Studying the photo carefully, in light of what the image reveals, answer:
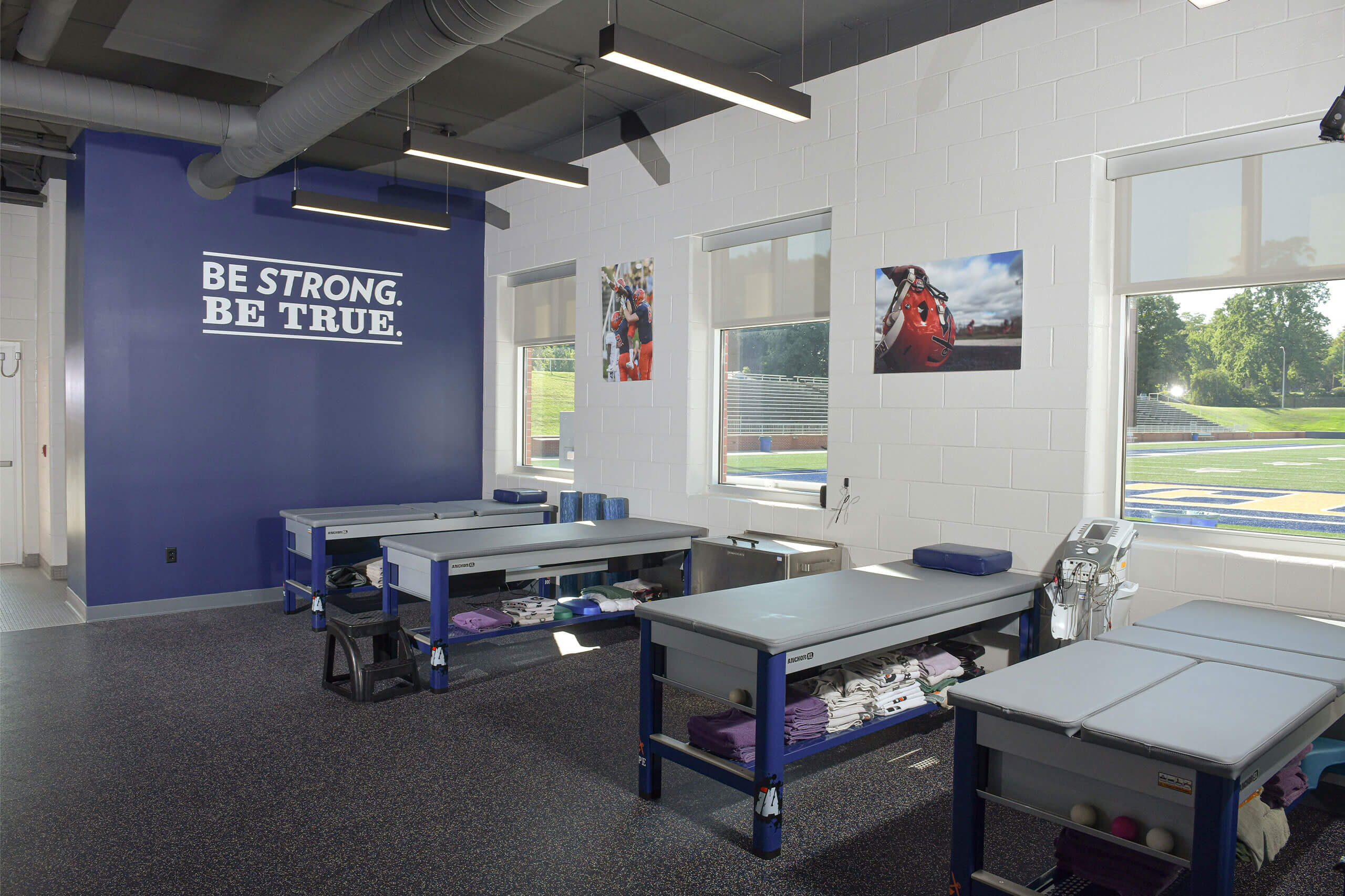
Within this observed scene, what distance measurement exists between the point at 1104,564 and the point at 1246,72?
6.76ft

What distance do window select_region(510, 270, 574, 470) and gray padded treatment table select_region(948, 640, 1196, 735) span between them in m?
4.78

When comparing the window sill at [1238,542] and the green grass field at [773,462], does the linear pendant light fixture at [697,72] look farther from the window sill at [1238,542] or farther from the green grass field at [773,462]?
A: the window sill at [1238,542]

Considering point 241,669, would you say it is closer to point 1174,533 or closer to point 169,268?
point 169,268

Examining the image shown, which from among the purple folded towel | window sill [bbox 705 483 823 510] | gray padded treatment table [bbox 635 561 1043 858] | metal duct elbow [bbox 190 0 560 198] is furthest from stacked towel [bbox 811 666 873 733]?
metal duct elbow [bbox 190 0 560 198]

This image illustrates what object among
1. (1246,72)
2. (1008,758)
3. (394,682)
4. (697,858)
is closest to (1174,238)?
(1246,72)

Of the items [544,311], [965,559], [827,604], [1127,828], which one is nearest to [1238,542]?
[965,559]

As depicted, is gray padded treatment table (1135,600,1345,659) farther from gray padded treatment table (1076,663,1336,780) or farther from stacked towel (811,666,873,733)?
stacked towel (811,666,873,733)

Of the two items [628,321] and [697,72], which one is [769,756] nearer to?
[697,72]

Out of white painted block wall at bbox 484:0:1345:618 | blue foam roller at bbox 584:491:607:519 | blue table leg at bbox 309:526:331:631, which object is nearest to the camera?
white painted block wall at bbox 484:0:1345:618

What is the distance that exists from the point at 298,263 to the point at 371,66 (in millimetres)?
3080

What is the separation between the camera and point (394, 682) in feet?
15.1

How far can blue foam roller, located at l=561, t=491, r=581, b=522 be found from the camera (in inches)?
250

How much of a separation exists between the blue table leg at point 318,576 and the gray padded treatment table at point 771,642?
10.7ft

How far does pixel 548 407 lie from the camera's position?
7.44m
